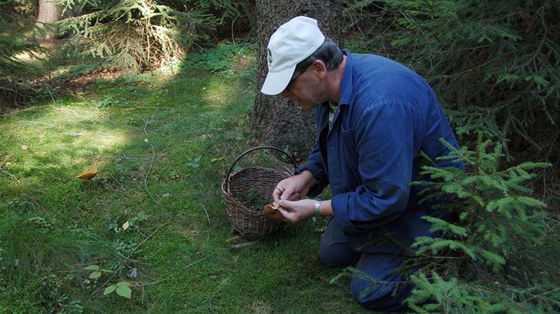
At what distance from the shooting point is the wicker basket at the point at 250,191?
10.5 feet

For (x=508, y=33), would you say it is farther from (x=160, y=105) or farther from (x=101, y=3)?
(x=101, y=3)

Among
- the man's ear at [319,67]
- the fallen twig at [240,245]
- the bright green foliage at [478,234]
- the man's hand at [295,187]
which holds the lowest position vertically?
the fallen twig at [240,245]

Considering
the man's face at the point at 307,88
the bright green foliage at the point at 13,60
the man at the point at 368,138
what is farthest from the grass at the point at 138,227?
the man's face at the point at 307,88

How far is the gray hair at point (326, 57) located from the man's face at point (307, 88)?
0.10 feet

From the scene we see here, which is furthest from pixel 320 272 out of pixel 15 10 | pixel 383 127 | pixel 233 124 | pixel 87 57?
pixel 15 10

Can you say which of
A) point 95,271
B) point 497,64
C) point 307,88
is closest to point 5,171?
point 95,271

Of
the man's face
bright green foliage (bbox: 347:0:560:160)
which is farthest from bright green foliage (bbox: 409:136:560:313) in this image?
bright green foliage (bbox: 347:0:560:160)

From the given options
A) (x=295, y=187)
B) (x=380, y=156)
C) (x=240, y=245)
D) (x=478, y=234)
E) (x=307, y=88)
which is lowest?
(x=240, y=245)

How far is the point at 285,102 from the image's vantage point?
404cm

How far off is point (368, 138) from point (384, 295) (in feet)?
2.96

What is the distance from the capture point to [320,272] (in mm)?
3098

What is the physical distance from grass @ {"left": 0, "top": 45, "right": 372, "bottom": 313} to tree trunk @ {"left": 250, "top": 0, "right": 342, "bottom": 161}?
27 cm

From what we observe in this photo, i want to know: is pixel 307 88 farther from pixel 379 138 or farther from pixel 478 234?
pixel 478 234

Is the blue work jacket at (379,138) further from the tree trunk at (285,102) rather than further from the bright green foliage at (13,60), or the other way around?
the bright green foliage at (13,60)
